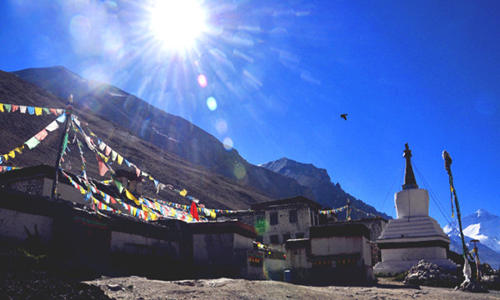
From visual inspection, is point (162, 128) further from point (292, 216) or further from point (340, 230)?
point (340, 230)

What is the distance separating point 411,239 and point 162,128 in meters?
112

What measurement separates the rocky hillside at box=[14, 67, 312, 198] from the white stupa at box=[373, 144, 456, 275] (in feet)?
285

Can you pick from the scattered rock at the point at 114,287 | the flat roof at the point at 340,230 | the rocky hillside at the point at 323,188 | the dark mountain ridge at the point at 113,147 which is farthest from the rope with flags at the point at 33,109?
the rocky hillside at the point at 323,188

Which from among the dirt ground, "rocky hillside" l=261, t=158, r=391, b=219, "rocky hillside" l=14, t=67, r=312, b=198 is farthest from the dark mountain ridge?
the dirt ground

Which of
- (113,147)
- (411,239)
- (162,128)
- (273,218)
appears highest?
(162,128)

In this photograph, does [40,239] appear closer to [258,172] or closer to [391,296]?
[391,296]

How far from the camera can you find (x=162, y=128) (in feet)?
431

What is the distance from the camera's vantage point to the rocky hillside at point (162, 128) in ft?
401

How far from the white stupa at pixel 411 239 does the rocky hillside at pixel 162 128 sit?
86.8 metres

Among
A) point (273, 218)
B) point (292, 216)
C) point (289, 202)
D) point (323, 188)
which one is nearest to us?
point (292, 216)

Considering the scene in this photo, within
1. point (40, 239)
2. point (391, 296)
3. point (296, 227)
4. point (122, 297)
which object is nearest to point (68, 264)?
point (40, 239)

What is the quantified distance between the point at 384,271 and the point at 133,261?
19706mm

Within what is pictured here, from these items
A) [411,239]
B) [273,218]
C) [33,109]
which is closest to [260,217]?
[273,218]

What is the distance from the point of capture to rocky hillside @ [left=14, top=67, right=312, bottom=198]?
122m
